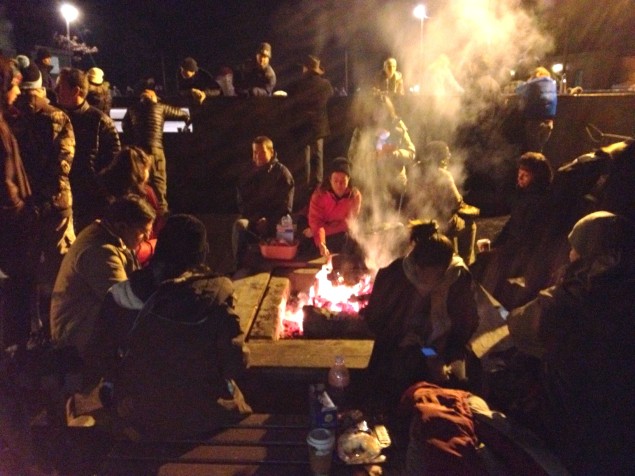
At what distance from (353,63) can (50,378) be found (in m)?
24.1

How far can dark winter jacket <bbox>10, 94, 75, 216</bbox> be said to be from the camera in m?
5.56

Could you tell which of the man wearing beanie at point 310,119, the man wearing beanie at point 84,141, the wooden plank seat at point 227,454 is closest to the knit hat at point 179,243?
the wooden plank seat at point 227,454

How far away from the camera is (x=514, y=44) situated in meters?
14.6

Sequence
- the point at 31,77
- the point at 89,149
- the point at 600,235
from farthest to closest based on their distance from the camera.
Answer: the point at 31,77 < the point at 89,149 < the point at 600,235

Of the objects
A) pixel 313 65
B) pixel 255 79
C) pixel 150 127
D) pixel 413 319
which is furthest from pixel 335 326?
pixel 255 79

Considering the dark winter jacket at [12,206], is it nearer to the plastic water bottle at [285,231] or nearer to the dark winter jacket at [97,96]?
the plastic water bottle at [285,231]

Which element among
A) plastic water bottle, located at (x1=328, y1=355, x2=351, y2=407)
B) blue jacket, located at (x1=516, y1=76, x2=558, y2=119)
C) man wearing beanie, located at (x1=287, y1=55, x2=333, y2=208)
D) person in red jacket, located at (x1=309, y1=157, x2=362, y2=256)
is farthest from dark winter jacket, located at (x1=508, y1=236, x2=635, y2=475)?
blue jacket, located at (x1=516, y1=76, x2=558, y2=119)

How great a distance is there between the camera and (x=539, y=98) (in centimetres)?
1009

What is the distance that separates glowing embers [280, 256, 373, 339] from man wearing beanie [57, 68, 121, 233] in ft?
8.59

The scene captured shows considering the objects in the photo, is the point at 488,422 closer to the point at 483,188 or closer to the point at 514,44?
the point at 483,188

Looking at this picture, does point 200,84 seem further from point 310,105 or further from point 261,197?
point 261,197

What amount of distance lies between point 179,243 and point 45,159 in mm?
3248

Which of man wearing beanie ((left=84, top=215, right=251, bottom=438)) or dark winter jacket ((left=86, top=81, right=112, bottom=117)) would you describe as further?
dark winter jacket ((left=86, top=81, right=112, bottom=117))

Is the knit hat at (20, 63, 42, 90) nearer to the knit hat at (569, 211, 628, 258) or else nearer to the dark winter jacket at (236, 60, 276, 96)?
the dark winter jacket at (236, 60, 276, 96)
